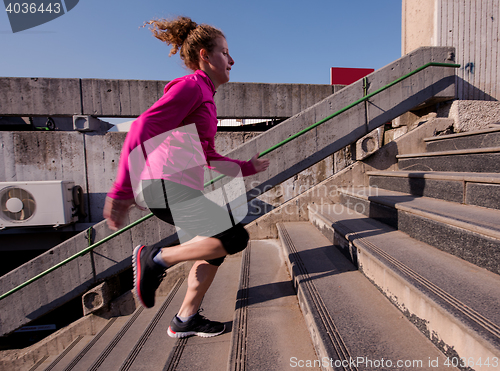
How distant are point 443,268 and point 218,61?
6.40ft

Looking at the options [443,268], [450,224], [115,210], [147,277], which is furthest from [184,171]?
[450,224]

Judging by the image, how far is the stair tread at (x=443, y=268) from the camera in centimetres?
117

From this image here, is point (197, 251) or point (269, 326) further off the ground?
point (197, 251)

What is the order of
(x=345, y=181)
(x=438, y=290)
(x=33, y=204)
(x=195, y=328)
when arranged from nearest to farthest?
(x=438, y=290) < (x=195, y=328) < (x=33, y=204) < (x=345, y=181)

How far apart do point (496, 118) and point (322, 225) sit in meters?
3.68

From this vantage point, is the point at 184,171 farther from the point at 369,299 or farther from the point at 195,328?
the point at 369,299

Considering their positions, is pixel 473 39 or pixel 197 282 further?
pixel 473 39

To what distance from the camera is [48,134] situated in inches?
162

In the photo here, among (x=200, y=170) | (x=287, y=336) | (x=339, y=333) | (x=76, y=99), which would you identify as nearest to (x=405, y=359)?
(x=339, y=333)

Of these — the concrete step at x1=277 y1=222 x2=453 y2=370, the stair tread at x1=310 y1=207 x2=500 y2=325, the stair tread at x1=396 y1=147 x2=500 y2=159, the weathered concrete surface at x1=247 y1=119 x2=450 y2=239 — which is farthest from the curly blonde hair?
the weathered concrete surface at x1=247 y1=119 x2=450 y2=239

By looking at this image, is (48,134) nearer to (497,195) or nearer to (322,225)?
(322,225)

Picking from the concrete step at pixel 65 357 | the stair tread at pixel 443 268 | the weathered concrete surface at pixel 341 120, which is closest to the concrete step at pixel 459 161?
the weathered concrete surface at pixel 341 120

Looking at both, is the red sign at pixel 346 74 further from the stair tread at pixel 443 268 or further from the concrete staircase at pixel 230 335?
the concrete staircase at pixel 230 335

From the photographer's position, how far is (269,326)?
1719 millimetres
